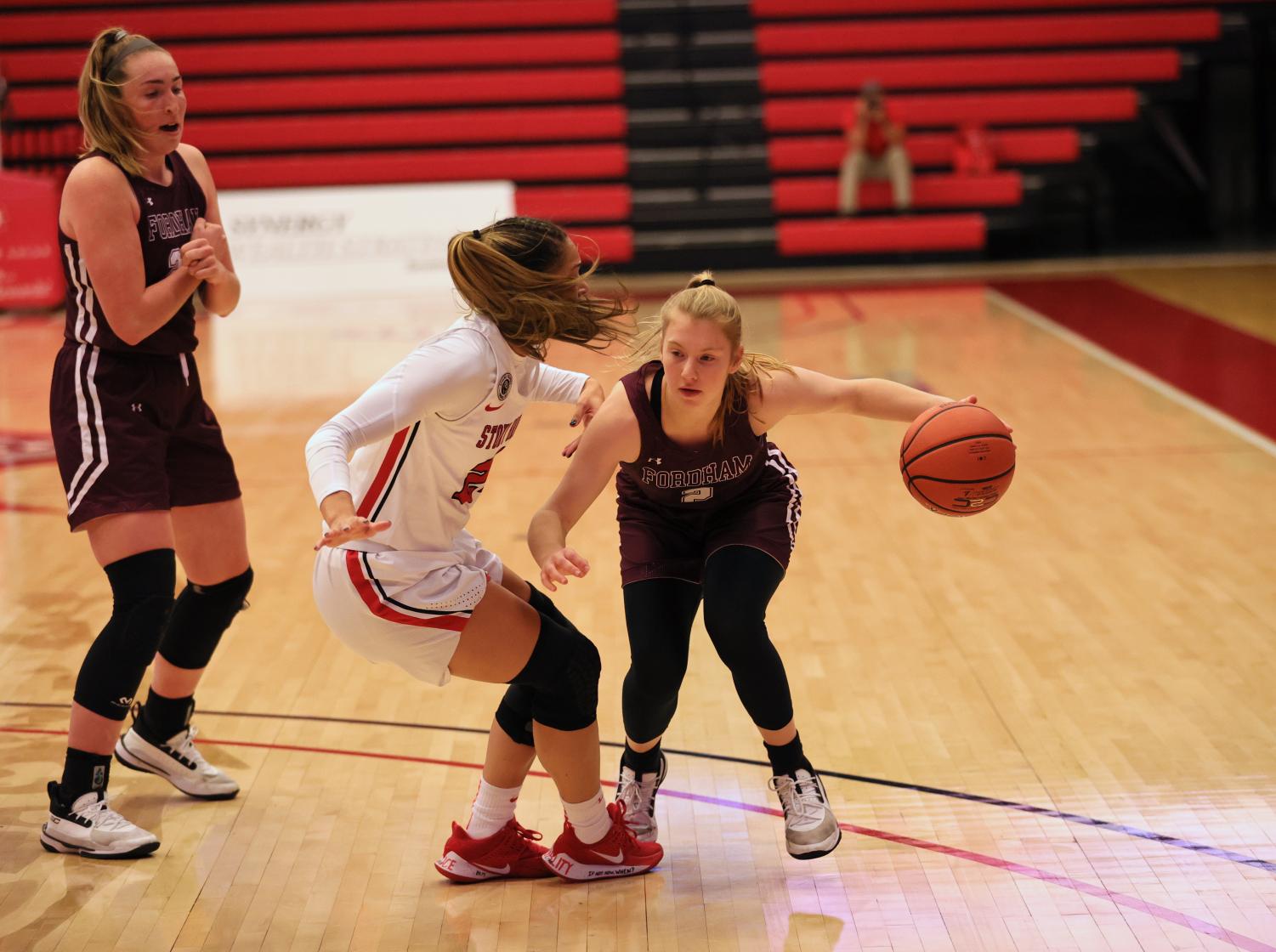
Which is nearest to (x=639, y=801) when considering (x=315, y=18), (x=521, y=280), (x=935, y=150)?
(x=521, y=280)

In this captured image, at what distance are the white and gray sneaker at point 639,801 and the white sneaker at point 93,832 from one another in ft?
3.41

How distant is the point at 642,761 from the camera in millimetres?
3254

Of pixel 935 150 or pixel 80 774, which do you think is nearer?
pixel 80 774

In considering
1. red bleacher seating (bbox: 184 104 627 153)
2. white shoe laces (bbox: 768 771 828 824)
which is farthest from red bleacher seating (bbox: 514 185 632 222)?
white shoe laces (bbox: 768 771 828 824)

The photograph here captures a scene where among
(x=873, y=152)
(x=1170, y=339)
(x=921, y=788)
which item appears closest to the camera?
(x=921, y=788)

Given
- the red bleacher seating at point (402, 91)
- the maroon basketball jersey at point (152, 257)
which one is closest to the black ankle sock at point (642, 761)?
the maroon basketball jersey at point (152, 257)

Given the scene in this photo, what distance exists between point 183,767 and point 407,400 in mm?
1406

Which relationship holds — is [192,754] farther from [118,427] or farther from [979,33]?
[979,33]

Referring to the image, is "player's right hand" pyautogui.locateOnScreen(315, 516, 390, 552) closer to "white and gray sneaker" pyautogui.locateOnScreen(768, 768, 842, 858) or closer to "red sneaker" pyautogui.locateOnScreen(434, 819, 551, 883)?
"red sneaker" pyautogui.locateOnScreen(434, 819, 551, 883)

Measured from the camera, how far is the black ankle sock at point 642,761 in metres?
3.25

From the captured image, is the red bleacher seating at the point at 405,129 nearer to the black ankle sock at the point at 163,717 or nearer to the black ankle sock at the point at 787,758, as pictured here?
the black ankle sock at the point at 163,717

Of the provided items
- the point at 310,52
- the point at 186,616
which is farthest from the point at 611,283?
the point at 186,616

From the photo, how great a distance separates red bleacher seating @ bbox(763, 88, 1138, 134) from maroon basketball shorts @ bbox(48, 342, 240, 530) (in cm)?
1184

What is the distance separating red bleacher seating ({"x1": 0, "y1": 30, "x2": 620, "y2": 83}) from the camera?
48.0ft
